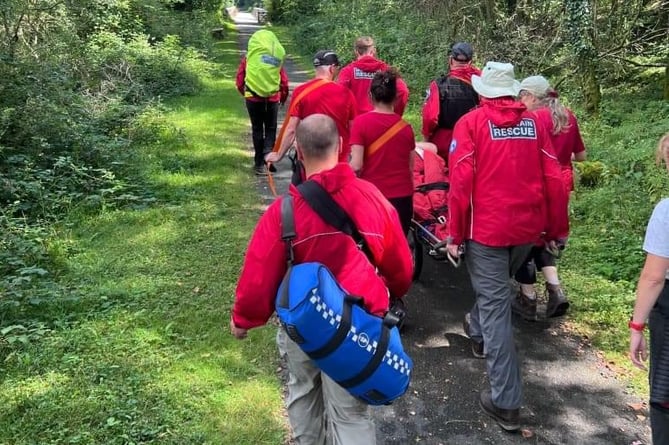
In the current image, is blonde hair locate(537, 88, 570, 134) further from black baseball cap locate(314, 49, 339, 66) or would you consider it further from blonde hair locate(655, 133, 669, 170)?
blonde hair locate(655, 133, 669, 170)

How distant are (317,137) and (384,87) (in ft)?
6.75

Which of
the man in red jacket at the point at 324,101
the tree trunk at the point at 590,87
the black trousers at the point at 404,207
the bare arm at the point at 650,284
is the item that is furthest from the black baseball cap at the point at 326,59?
the tree trunk at the point at 590,87

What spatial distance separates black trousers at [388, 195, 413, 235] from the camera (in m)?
4.99

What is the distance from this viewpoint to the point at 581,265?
6.37 meters

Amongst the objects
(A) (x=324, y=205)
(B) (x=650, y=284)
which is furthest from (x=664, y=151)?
(A) (x=324, y=205)

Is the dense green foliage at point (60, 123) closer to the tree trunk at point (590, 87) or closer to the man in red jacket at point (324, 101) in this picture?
the man in red jacket at point (324, 101)

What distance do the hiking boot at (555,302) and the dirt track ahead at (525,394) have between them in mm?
110

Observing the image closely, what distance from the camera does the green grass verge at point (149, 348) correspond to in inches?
148

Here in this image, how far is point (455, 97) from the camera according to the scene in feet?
18.4

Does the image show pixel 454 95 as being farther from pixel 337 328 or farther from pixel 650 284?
pixel 337 328

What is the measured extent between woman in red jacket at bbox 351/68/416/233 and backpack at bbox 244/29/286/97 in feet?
13.6

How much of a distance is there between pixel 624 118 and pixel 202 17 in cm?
1954

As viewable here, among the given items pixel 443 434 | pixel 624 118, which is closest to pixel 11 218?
pixel 443 434

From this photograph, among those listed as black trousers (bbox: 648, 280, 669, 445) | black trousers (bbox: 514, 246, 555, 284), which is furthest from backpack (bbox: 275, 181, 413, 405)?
black trousers (bbox: 514, 246, 555, 284)
